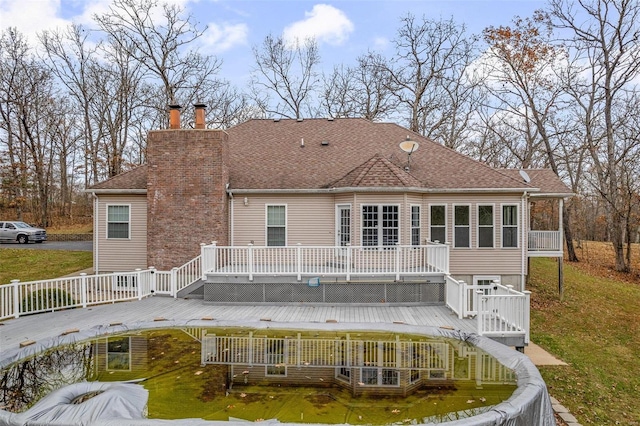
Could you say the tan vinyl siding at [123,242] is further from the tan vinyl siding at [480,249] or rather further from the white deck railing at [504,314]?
the white deck railing at [504,314]

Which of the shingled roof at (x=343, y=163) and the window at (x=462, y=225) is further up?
the shingled roof at (x=343, y=163)

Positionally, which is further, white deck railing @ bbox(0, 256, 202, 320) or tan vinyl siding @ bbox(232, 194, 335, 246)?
tan vinyl siding @ bbox(232, 194, 335, 246)

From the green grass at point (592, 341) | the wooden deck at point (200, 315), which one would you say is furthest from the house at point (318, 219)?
the green grass at point (592, 341)

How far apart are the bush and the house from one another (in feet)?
9.74

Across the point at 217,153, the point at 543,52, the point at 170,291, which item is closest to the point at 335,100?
the point at 543,52

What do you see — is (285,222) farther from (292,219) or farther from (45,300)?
(45,300)

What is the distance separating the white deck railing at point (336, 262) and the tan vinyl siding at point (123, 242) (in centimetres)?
352

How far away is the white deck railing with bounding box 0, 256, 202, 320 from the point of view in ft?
30.9

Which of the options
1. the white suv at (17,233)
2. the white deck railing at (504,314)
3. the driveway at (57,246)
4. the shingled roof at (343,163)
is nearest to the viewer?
the white deck railing at (504,314)

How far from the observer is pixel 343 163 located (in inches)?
576

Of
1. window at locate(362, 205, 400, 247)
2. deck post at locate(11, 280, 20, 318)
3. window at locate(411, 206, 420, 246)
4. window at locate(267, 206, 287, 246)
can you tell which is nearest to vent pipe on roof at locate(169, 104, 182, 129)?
window at locate(267, 206, 287, 246)

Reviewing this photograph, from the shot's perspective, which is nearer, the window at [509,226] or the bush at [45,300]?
the bush at [45,300]

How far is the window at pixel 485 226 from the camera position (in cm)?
1354

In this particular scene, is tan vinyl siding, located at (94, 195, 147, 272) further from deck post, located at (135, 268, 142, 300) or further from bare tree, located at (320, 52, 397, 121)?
bare tree, located at (320, 52, 397, 121)
